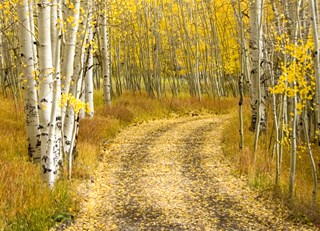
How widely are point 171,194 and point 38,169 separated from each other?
2733 mm

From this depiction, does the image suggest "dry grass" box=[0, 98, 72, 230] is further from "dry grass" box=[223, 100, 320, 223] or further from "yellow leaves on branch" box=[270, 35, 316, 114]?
"yellow leaves on branch" box=[270, 35, 316, 114]

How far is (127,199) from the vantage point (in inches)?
305

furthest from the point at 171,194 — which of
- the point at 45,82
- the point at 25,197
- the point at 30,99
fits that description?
the point at 30,99

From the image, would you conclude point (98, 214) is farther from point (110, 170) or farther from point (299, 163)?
point (299, 163)

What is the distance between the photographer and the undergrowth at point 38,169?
597 centimetres

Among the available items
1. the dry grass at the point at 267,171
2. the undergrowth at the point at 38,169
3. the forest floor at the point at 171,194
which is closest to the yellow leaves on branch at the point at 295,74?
the dry grass at the point at 267,171

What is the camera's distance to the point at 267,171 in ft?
30.1

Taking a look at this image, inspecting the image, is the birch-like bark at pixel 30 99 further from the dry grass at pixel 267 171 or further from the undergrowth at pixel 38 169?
the dry grass at pixel 267 171

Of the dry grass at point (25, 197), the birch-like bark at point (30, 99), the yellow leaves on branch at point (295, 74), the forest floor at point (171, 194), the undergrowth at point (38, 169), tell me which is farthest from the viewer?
the birch-like bark at point (30, 99)

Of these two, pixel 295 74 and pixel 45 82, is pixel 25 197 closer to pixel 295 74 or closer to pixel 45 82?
pixel 45 82

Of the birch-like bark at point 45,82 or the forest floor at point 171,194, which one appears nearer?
the forest floor at point 171,194

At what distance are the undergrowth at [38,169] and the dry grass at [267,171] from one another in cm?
375

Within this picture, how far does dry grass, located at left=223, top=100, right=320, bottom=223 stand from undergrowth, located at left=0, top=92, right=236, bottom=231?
3746 millimetres

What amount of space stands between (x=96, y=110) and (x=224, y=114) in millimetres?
7457
